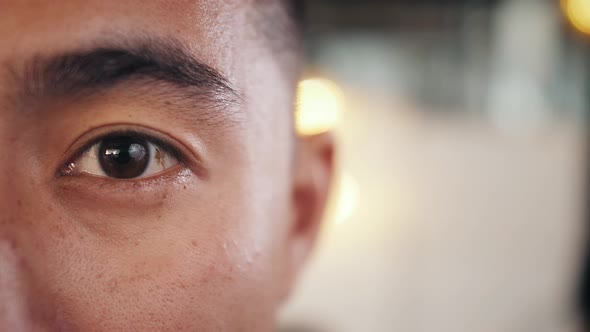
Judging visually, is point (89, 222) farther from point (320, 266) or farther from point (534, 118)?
point (534, 118)

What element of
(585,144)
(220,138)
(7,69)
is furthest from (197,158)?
(585,144)

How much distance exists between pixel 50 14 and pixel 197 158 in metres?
0.28

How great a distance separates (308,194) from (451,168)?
3697 mm

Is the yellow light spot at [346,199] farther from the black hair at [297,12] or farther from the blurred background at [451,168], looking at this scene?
the black hair at [297,12]

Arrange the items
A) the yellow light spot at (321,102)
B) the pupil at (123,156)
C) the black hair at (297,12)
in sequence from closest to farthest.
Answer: the pupil at (123,156) < the black hair at (297,12) < the yellow light spot at (321,102)

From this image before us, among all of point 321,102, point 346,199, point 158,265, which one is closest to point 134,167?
point 158,265

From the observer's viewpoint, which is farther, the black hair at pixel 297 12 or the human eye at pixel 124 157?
the black hair at pixel 297 12

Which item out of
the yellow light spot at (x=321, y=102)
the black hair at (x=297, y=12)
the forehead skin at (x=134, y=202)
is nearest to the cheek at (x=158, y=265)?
the forehead skin at (x=134, y=202)

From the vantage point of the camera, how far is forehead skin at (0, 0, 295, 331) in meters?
0.79

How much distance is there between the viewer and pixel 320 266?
186 inches

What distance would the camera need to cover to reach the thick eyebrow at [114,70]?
0.79 m

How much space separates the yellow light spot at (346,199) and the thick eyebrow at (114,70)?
368cm

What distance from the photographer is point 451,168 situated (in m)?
4.82

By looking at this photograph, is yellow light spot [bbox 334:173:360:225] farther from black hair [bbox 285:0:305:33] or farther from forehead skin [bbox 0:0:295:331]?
forehead skin [bbox 0:0:295:331]
